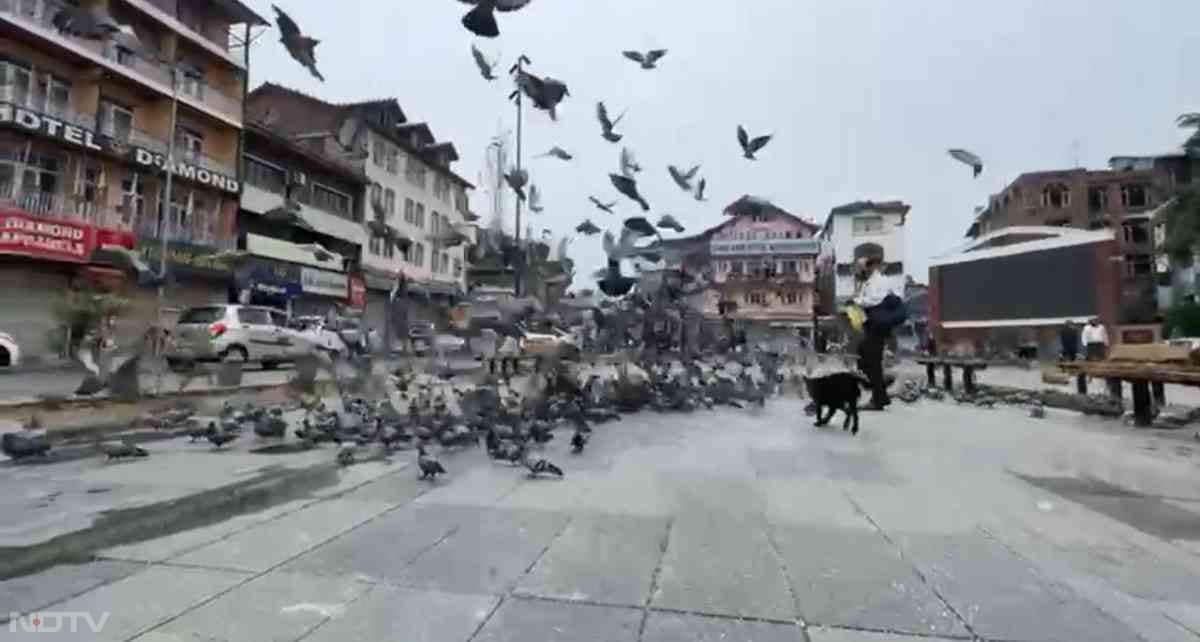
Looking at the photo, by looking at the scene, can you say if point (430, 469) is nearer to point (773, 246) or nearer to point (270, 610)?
point (270, 610)

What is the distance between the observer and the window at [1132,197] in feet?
176

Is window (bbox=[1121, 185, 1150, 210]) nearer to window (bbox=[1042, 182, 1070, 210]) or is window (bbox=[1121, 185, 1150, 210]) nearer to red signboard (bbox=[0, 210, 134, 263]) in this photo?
window (bbox=[1042, 182, 1070, 210])

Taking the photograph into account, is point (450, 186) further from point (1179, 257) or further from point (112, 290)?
point (1179, 257)

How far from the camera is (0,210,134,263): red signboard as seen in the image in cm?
1883

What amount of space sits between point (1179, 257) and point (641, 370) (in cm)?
3118

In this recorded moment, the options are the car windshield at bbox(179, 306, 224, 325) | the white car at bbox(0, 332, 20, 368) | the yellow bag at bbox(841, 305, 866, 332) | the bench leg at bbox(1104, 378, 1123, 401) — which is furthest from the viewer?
the car windshield at bbox(179, 306, 224, 325)

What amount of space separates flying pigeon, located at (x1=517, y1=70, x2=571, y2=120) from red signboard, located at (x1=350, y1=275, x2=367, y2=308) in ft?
94.4

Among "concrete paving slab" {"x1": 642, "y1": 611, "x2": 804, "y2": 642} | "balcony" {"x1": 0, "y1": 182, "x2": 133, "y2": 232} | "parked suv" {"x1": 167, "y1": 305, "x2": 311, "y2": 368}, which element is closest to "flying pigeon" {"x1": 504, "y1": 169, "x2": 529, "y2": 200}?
"concrete paving slab" {"x1": 642, "y1": 611, "x2": 804, "y2": 642}

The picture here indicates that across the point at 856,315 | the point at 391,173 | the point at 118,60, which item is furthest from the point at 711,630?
the point at 391,173

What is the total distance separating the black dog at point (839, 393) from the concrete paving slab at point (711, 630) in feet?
17.3

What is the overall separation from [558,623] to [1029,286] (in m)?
41.2

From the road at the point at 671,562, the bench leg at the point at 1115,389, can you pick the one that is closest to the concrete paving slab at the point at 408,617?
the road at the point at 671,562

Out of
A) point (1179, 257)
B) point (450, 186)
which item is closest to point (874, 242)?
point (1179, 257)

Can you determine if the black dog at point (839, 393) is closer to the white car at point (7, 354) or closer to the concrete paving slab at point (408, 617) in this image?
the concrete paving slab at point (408, 617)
